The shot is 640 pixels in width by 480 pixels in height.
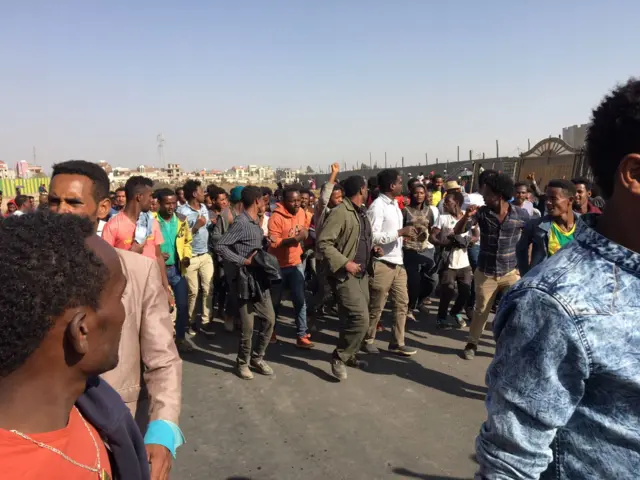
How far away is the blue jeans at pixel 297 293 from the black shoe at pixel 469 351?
189cm

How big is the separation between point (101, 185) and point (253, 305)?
263 cm

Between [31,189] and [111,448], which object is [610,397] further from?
[31,189]

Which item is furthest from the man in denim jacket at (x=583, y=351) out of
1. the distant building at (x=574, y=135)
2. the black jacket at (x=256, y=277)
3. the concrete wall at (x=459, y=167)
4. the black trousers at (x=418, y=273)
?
the distant building at (x=574, y=135)

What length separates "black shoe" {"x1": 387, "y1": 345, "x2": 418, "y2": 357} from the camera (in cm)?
502

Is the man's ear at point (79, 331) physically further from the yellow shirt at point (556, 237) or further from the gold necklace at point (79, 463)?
the yellow shirt at point (556, 237)

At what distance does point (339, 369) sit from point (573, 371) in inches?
144

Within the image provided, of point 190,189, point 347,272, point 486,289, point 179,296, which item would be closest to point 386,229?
point 347,272

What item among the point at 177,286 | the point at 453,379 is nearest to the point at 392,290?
the point at 453,379

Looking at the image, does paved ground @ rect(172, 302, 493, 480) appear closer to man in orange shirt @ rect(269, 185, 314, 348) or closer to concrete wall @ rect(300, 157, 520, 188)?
man in orange shirt @ rect(269, 185, 314, 348)

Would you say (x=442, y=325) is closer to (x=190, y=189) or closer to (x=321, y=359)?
(x=321, y=359)

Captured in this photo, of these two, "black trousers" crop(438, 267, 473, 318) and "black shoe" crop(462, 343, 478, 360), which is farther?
"black trousers" crop(438, 267, 473, 318)

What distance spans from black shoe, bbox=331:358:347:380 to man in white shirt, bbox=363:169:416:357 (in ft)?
2.42

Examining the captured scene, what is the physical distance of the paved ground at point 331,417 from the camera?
10.2ft

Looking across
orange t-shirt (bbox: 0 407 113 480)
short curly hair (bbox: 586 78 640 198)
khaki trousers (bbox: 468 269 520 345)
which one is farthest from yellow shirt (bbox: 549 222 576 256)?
orange t-shirt (bbox: 0 407 113 480)
